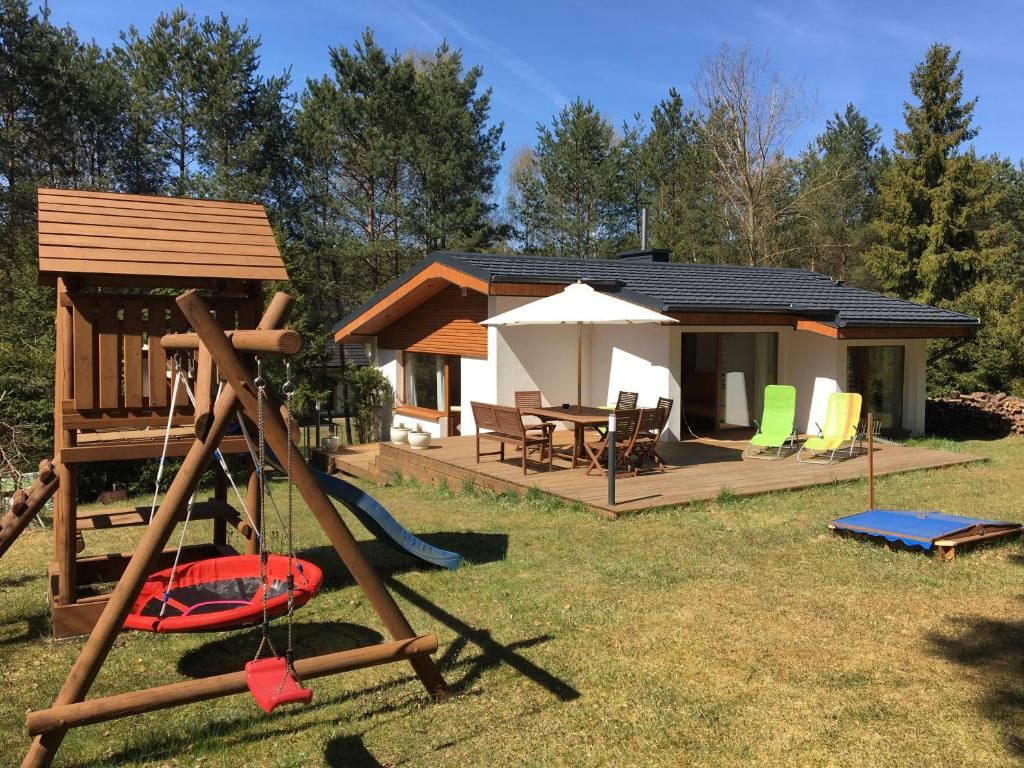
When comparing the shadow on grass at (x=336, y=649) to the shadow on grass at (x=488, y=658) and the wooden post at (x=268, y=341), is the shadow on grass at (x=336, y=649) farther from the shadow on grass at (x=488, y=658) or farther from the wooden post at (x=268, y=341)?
the wooden post at (x=268, y=341)

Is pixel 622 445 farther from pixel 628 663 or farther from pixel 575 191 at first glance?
pixel 575 191

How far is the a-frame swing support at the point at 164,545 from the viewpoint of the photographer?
10.9 ft

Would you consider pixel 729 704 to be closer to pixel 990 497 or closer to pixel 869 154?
pixel 990 497

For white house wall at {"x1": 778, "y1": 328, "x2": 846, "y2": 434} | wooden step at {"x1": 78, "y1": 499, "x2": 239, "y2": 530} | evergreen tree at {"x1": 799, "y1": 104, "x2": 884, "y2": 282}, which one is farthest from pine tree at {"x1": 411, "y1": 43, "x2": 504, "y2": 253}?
wooden step at {"x1": 78, "y1": 499, "x2": 239, "y2": 530}

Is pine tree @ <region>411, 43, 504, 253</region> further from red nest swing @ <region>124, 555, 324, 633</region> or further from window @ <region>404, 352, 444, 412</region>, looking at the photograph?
red nest swing @ <region>124, 555, 324, 633</region>

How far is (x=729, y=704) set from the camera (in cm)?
405

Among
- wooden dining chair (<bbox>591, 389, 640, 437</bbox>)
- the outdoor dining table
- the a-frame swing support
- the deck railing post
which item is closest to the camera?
the a-frame swing support

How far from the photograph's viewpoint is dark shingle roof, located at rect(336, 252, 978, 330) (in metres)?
13.0

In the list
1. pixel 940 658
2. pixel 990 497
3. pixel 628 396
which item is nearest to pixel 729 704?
pixel 940 658

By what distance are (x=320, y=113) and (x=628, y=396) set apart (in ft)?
71.9

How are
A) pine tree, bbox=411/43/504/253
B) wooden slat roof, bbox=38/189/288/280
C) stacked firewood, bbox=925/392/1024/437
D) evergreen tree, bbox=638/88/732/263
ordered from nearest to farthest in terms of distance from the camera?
wooden slat roof, bbox=38/189/288/280
stacked firewood, bbox=925/392/1024/437
pine tree, bbox=411/43/504/253
evergreen tree, bbox=638/88/732/263

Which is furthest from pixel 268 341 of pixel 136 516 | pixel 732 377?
pixel 732 377

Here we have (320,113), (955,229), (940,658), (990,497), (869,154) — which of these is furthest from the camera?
(869,154)

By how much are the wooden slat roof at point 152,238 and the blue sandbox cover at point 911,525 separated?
5207mm
